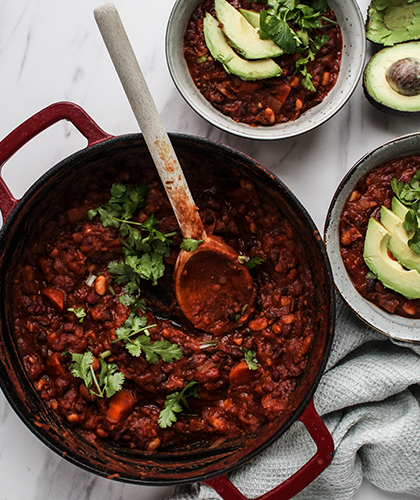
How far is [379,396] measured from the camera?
2.84m

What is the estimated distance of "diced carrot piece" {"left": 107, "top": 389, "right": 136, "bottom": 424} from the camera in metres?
2.84

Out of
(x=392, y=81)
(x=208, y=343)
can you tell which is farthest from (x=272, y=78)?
(x=208, y=343)

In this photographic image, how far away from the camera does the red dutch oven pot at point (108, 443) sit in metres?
2.45

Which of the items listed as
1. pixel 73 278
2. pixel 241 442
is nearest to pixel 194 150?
pixel 73 278

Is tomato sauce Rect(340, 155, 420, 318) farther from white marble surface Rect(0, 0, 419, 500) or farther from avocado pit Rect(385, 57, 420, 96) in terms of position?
avocado pit Rect(385, 57, 420, 96)

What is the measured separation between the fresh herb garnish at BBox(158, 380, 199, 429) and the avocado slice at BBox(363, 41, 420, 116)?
2.01 m

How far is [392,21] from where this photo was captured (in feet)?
9.33

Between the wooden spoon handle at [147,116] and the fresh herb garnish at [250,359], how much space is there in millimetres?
771

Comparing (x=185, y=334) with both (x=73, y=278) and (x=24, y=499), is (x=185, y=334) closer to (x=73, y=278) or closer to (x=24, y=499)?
(x=73, y=278)

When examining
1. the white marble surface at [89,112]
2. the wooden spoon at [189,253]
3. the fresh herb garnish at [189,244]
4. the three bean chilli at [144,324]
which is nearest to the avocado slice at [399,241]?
the white marble surface at [89,112]

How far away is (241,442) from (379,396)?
2.87 ft

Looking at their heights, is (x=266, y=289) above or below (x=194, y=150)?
below

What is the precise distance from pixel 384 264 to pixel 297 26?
1465 millimetres

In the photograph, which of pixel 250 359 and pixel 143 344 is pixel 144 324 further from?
pixel 250 359
